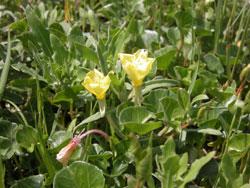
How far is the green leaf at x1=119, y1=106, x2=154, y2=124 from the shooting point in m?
1.31

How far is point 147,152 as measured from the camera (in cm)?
92

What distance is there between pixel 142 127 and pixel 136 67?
0.16 metres

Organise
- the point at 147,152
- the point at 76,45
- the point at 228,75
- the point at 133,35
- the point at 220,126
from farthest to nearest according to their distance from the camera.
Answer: the point at 133,35 → the point at 228,75 → the point at 76,45 → the point at 220,126 → the point at 147,152

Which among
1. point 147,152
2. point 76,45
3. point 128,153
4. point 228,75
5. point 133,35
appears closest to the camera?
point 147,152

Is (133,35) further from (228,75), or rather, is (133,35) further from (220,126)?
(220,126)

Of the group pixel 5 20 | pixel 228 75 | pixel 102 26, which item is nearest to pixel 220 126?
pixel 228 75

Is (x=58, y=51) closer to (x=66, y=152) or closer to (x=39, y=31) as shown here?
(x=39, y=31)

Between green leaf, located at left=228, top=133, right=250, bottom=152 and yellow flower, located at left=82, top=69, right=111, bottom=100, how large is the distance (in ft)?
1.13

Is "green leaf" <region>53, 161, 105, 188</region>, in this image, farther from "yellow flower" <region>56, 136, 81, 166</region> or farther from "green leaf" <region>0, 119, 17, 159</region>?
"green leaf" <region>0, 119, 17, 159</region>

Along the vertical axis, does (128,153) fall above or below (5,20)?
below

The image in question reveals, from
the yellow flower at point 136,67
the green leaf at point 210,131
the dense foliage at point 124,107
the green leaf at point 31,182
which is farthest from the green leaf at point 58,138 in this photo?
the green leaf at point 210,131

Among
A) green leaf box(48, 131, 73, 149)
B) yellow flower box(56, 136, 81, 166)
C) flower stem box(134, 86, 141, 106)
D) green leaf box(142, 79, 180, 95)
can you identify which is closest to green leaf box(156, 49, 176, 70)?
green leaf box(142, 79, 180, 95)

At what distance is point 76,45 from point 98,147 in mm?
363

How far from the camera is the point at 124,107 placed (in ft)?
4.62
